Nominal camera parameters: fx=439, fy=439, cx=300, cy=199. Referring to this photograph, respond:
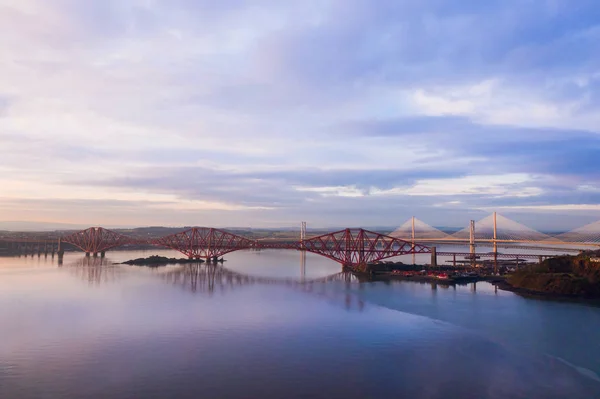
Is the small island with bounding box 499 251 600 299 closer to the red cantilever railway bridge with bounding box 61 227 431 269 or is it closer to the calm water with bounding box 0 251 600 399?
the calm water with bounding box 0 251 600 399

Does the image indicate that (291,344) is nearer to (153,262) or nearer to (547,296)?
(547,296)

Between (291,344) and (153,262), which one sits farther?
(153,262)

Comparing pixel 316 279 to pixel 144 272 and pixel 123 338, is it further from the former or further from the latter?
pixel 123 338

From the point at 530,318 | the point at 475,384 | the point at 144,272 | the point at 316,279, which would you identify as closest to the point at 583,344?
the point at 530,318

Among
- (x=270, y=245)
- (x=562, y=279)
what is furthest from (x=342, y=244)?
(x=562, y=279)

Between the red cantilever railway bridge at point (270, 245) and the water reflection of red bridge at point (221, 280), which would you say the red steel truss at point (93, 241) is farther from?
the water reflection of red bridge at point (221, 280)
